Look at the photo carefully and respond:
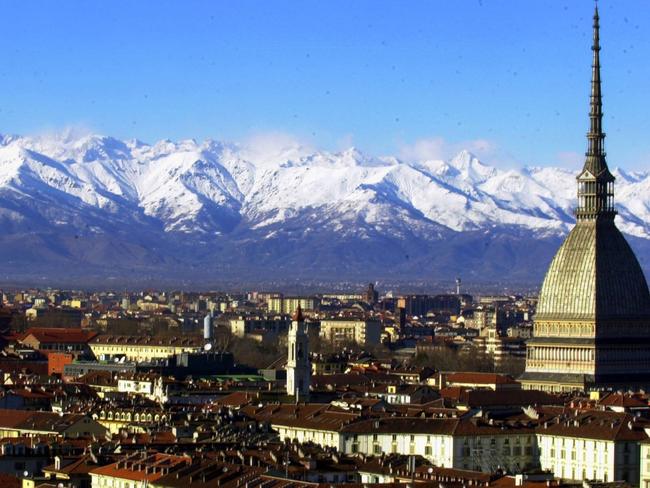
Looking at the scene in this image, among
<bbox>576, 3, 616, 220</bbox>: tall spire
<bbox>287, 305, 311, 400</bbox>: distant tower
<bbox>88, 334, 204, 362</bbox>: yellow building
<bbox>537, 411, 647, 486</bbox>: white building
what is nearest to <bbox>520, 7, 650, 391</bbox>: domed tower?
<bbox>576, 3, 616, 220</bbox>: tall spire

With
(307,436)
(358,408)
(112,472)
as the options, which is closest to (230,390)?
(358,408)

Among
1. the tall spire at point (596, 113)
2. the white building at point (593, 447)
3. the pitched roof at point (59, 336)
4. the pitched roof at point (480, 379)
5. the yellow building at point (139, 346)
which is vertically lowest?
the white building at point (593, 447)

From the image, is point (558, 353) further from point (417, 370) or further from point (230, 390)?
point (230, 390)

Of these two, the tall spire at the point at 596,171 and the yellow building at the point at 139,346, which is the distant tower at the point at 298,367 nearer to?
the tall spire at the point at 596,171

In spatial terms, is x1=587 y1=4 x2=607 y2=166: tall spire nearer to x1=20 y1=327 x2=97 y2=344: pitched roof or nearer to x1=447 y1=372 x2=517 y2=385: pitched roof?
x1=447 y1=372 x2=517 y2=385: pitched roof

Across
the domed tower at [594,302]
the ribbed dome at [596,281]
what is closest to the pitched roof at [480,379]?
the domed tower at [594,302]

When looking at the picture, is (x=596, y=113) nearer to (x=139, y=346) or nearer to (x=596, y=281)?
(x=596, y=281)
